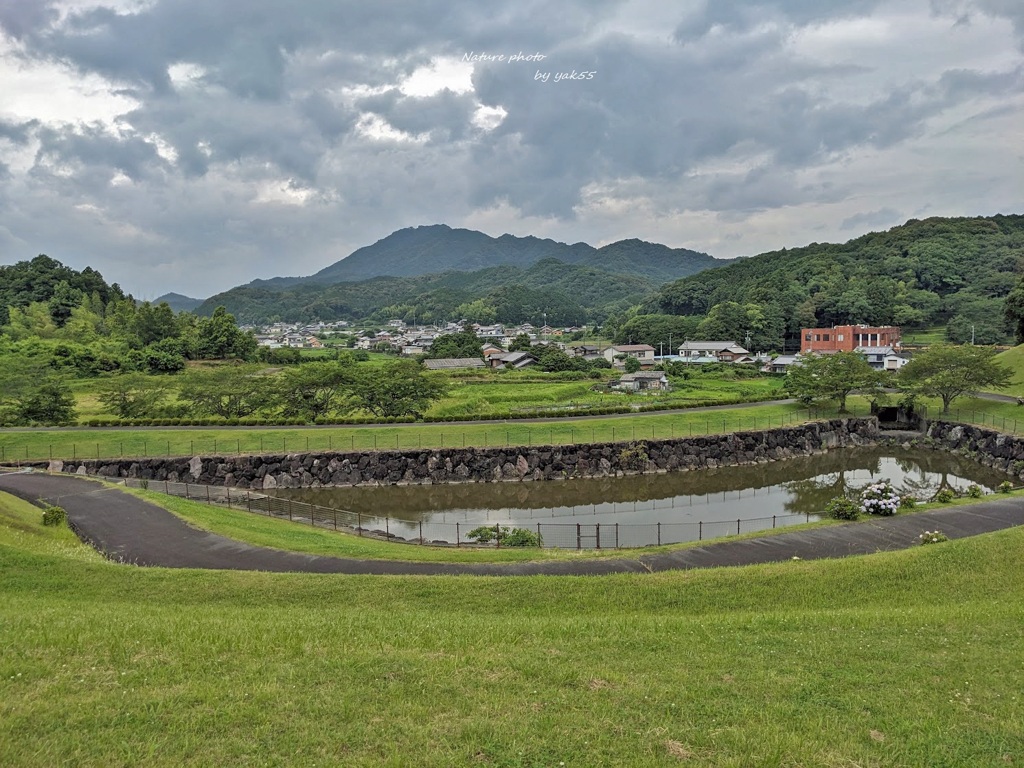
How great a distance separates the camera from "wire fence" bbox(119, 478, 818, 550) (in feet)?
70.7

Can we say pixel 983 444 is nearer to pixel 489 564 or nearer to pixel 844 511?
pixel 844 511

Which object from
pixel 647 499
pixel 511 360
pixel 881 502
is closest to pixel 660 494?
pixel 647 499

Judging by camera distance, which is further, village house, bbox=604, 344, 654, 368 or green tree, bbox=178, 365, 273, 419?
village house, bbox=604, 344, 654, 368

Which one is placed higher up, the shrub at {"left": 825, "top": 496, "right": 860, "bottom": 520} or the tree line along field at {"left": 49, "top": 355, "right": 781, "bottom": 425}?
the tree line along field at {"left": 49, "top": 355, "right": 781, "bottom": 425}

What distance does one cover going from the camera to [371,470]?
102 ft

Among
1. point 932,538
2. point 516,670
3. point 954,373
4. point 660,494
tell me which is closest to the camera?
point 516,670

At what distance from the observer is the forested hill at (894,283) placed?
96.6m

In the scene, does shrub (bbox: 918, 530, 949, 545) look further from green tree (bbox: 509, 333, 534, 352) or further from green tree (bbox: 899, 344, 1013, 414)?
green tree (bbox: 509, 333, 534, 352)

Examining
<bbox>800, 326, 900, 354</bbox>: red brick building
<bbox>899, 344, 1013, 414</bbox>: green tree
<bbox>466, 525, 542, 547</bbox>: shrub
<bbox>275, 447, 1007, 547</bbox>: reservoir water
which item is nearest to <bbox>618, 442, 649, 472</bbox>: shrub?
<bbox>275, 447, 1007, 547</bbox>: reservoir water

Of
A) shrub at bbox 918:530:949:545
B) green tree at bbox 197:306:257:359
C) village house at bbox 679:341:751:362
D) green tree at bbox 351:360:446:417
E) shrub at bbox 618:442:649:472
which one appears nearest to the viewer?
shrub at bbox 918:530:949:545

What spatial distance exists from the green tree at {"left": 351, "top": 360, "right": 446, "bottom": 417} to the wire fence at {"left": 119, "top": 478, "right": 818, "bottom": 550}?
48.5 ft

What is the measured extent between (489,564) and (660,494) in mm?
16924

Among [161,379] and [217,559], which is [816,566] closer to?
[217,559]

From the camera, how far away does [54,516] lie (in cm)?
1820
